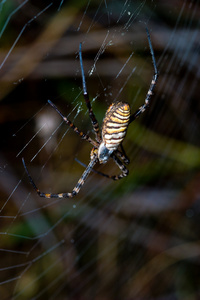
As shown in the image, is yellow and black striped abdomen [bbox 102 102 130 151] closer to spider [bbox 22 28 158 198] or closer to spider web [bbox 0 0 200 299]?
spider [bbox 22 28 158 198]

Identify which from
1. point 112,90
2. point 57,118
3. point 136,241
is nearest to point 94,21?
point 112,90

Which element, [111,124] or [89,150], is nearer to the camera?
[111,124]

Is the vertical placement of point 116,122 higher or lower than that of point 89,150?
higher

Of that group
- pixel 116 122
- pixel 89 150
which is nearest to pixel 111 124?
pixel 116 122

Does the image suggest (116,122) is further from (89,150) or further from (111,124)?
(89,150)

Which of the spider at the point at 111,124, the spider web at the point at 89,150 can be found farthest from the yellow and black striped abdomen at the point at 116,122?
the spider web at the point at 89,150

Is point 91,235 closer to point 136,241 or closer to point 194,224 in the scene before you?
point 136,241

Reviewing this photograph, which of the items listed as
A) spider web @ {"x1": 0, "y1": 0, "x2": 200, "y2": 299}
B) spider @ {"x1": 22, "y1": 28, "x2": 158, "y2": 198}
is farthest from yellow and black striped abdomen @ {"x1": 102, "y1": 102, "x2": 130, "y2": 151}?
spider web @ {"x1": 0, "y1": 0, "x2": 200, "y2": 299}
